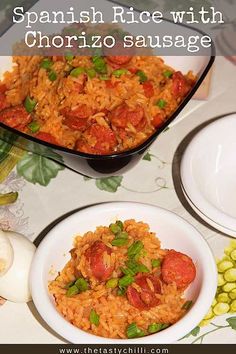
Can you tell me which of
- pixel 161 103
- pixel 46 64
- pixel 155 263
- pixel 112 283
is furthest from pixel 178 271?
pixel 46 64

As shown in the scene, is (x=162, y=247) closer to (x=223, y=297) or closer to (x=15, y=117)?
(x=223, y=297)

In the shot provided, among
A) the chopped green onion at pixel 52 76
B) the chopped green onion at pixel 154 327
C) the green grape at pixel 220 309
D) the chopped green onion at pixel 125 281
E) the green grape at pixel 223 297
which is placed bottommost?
the green grape at pixel 220 309

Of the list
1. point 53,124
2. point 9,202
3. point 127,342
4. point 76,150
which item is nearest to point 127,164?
point 76,150

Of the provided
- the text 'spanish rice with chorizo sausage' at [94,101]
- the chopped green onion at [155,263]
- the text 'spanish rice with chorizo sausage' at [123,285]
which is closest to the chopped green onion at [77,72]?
the text 'spanish rice with chorizo sausage' at [94,101]

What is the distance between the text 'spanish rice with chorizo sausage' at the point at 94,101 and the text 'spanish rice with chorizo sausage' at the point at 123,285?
41 cm

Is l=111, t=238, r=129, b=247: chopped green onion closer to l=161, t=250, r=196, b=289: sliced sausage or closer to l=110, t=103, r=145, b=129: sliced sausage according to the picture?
l=161, t=250, r=196, b=289: sliced sausage

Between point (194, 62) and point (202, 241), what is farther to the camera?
point (194, 62)

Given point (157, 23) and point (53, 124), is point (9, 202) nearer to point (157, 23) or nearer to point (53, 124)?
point (53, 124)

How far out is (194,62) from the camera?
2.61 meters

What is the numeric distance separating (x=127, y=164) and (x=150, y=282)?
500 millimetres

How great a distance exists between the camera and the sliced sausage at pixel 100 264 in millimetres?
1964

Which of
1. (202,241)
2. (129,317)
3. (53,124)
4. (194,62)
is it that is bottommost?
(129,317)

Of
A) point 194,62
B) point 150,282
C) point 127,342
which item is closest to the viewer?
point 127,342

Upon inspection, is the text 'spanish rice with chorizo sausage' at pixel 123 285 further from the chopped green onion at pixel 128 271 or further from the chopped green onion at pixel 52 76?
the chopped green onion at pixel 52 76
